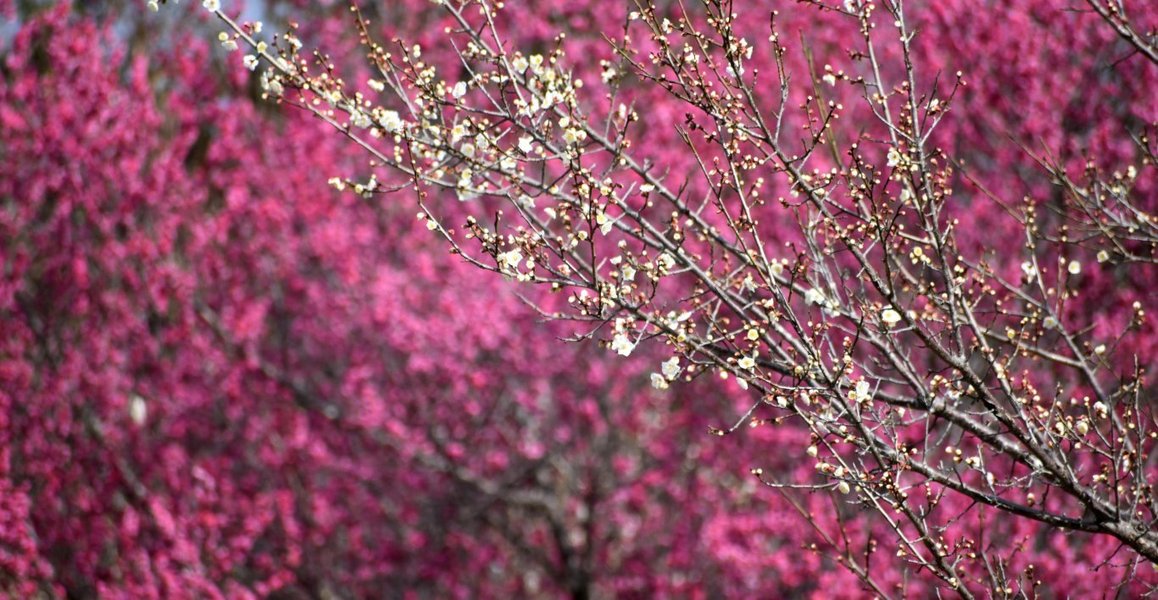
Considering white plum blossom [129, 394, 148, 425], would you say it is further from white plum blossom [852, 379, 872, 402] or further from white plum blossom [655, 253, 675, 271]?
white plum blossom [852, 379, 872, 402]

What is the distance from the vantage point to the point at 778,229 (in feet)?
27.0

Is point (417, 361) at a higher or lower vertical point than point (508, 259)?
higher

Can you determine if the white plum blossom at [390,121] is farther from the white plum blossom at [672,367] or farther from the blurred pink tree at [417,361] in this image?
the blurred pink tree at [417,361]

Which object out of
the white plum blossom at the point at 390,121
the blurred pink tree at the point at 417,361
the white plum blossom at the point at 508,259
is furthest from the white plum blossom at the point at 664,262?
the blurred pink tree at the point at 417,361

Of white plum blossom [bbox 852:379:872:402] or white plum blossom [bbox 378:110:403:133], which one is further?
white plum blossom [bbox 378:110:403:133]

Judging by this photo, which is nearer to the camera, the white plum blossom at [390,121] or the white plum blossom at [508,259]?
the white plum blossom at [508,259]

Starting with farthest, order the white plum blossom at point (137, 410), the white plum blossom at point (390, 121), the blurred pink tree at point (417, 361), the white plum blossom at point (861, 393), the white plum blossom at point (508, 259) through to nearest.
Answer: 1. the white plum blossom at point (137, 410)
2. the blurred pink tree at point (417, 361)
3. the white plum blossom at point (390, 121)
4. the white plum blossom at point (508, 259)
5. the white plum blossom at point (861, 393)

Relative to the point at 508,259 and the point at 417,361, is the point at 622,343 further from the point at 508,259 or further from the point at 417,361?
the point at 417,361

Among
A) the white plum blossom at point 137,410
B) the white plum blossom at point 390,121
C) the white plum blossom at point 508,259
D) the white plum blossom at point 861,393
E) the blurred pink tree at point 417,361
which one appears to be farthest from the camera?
the white plum blossom at point 137,410

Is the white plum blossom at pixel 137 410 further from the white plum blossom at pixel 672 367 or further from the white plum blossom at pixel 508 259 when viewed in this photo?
the white plum blossom at pixel 672 367

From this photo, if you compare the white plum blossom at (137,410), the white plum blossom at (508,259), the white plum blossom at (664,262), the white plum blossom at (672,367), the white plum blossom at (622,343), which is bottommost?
the white plum blossom at (622,343)

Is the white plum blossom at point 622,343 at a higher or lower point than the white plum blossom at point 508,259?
lower

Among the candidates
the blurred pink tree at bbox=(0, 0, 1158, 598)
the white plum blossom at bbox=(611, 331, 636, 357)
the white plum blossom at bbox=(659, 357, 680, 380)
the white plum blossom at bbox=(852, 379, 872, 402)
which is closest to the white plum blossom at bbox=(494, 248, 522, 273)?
the white plum blossom at bbox=(611, 331, 636, 357)

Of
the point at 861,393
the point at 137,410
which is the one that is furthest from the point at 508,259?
the point at 137,410
